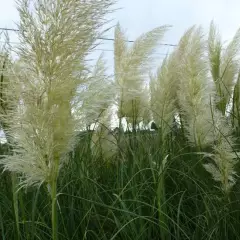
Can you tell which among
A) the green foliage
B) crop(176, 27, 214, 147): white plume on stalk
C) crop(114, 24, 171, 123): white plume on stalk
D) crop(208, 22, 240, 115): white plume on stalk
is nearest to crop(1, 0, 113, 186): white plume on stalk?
the green foliage

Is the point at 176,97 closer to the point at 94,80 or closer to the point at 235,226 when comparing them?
the point at 235,226

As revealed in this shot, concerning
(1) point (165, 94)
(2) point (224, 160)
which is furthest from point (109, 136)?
(2) point (224, 160)

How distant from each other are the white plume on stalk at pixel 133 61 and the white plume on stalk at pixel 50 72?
1.15 metres

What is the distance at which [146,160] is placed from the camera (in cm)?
292

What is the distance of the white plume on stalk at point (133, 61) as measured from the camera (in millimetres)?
2846

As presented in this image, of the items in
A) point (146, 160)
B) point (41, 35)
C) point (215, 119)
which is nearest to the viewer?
point (41, 35)

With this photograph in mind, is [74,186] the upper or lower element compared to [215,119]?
lower

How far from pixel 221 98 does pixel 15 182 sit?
6.21 ft

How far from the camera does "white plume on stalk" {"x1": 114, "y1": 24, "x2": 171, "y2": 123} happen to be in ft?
9.34

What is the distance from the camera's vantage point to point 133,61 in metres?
2.85

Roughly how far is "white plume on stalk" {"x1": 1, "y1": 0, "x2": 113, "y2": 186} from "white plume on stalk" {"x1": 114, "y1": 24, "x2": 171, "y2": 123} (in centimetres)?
115

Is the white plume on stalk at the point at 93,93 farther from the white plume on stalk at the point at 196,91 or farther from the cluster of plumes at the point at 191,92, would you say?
the white plume on stalk at the point at 196,91

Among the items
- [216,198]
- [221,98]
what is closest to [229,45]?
[221,98]

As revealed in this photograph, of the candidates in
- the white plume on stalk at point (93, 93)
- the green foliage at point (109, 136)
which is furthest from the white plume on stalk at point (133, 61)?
the white plume on stalk at point (93, 93)
